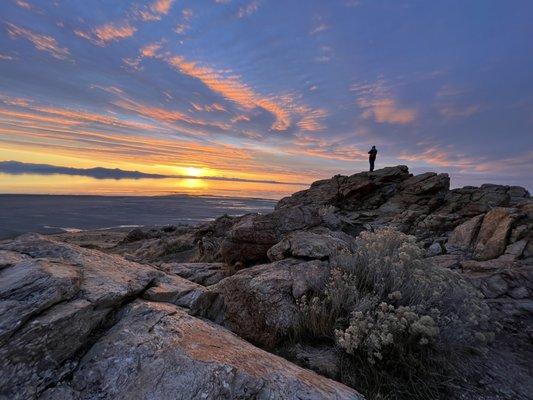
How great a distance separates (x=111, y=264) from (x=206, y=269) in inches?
183

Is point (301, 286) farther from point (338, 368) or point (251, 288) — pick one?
point (338, 368)

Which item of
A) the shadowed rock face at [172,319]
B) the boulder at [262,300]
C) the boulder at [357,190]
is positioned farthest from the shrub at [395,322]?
the boulder at [357,190]

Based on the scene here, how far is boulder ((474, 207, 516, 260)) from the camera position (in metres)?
10.8

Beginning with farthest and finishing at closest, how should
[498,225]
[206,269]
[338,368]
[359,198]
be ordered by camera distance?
[359,198] → [498,225] → [206,269] → [338,368]

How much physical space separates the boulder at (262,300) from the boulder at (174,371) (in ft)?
4.16

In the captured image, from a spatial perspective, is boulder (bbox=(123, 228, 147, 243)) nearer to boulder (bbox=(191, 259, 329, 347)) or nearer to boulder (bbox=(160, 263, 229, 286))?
boulder (bbox=(160, 263, 229, 286))

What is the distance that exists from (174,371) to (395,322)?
2995 mm

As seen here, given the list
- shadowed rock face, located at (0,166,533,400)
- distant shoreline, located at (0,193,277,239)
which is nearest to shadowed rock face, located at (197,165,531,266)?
shadowed rock face, located at (0,166,533,400)

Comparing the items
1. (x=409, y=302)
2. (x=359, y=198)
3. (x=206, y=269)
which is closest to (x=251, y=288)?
(x=409, y=302)

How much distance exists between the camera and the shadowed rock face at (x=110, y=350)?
2.86m

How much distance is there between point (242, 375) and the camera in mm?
Answer: 3062

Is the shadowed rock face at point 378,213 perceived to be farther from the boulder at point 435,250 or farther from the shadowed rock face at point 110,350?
the shadowed rock face at point 110,350

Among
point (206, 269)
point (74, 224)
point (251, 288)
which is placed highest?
point (251, 288)

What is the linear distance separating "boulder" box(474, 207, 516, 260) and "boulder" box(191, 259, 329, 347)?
735 centimetres
